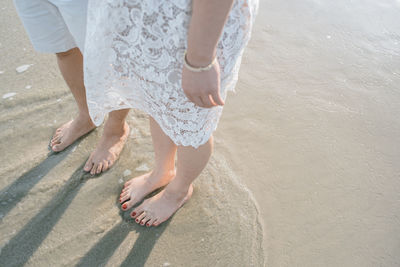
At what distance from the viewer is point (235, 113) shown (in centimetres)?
208

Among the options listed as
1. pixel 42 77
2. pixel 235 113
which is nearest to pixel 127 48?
pixel 235 113

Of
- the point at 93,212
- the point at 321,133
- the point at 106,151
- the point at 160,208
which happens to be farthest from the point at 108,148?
the point at 321,133

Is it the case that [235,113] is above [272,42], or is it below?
below

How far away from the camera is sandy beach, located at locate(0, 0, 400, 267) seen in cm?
144

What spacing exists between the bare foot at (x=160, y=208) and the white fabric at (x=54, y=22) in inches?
32.4

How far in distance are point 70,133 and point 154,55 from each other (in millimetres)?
1143

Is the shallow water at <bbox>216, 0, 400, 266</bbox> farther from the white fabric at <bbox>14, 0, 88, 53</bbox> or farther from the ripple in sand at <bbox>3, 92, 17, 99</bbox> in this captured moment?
the ripple in sand at <bbox>3, 92, 17, 99</bbox>

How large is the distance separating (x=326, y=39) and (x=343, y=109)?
0.89m

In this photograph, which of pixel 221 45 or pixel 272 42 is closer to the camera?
pixel 221 45

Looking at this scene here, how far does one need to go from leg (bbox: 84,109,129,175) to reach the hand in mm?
866

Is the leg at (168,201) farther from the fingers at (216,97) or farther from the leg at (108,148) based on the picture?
the fingers at (216,97)

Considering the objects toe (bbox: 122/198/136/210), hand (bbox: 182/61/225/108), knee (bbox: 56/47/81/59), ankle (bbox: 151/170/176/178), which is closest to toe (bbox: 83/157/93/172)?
toe (bbox: 122/198/136/210)

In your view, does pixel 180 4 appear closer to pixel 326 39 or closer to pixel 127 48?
pixel 127 48

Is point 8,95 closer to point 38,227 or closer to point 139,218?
point 38,227
